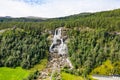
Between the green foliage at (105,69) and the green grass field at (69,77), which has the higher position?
the green foliage at (105,69)

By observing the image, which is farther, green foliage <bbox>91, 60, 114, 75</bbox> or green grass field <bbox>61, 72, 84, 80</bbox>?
green foliage <bbox>91, 60, 114, 75</bbox>

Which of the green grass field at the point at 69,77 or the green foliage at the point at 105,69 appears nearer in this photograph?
the green grass field at the point at 69,77

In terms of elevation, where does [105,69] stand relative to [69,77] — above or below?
above

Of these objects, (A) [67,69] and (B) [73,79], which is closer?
(B) [73,79]

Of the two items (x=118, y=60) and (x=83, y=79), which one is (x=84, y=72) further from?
(x=118, y=60)

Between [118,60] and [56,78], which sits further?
[118,60]

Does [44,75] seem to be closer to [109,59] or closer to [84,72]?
[84,72]

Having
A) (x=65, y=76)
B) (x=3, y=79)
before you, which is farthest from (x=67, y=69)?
(x=3, y=79)

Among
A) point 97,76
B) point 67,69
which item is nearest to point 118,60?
point 97,76

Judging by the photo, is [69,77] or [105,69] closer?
[69,77]
